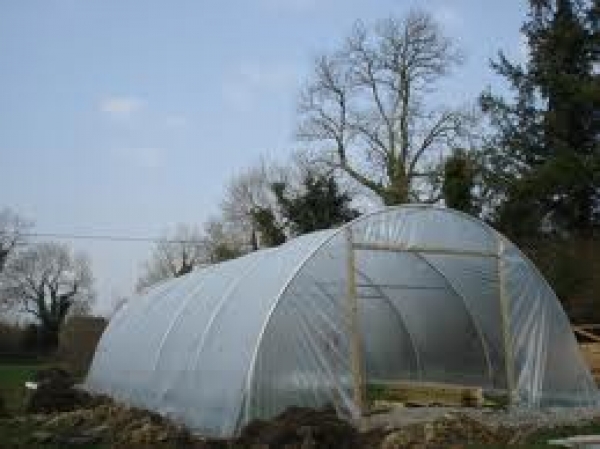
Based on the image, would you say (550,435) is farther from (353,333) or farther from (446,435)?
(353,333)

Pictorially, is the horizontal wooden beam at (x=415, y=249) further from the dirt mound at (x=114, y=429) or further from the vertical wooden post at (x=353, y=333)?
the dirt mound at (x=114, y=429)

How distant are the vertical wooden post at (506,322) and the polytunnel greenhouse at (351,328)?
0.02m

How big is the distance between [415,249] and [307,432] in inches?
194

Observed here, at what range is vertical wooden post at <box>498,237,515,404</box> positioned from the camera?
13945 millimetres

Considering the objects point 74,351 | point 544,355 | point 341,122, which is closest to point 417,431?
point 544,355

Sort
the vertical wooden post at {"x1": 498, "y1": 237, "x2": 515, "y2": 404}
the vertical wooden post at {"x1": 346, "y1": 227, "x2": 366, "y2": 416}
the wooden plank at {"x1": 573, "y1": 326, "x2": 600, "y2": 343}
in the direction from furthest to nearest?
1. the wooden plank at {"x1": 573, "y1": 326, "x2": 600, "y2": 343}
2. the vertical wooden post at {"x1": 498, "y1": 237, "x2": 515, "y2": 404}
3. the vertical wooden post at {"x1": 346, "y1": 227, "x2": 366, "y2": 416}

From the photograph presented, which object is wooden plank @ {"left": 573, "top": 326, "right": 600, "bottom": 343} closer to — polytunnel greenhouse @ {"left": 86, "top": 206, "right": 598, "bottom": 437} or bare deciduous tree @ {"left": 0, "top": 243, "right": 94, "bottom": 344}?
polytunnel greenhouse @ {"left": 86, "top": 206, "right": 598, "bottom": 437}

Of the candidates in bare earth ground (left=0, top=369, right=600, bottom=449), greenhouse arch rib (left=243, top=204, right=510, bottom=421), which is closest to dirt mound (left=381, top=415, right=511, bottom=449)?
bare earth ground (left=0, top=369, right=600, bottom=449)

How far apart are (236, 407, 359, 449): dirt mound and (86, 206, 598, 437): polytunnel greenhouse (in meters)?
1.24

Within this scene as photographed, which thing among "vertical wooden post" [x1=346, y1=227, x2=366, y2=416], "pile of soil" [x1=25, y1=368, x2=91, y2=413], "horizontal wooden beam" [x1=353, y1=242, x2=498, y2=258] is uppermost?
"horizontal wooden beam" [x1=353, y1=242, x2=498, y2=258]

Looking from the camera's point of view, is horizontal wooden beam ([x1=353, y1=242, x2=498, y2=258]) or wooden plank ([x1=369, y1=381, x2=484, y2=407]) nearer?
horizontal wooden beam ([x1=353, y1=242, x2=498, y2=258])

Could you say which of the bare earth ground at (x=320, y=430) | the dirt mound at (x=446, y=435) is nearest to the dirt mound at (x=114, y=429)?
the bare earth ground at (x=320, y=430)

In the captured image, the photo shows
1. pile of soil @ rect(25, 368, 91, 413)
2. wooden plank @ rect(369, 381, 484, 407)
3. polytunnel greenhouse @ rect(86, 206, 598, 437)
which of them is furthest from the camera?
pile of soil @ rect(25, 368, 91, 413)

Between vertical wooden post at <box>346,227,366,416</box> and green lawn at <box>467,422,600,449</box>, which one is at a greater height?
vertical wooden post at <box>346,227,366,416</box>
